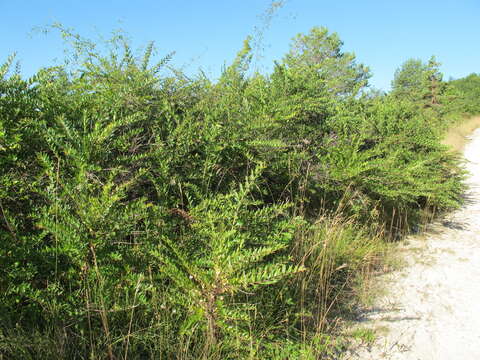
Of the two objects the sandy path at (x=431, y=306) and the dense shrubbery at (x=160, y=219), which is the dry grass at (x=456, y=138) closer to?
the sandy path at (x=431, y=306)

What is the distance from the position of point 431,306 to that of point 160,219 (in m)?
2.47

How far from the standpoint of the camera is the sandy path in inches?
89.4

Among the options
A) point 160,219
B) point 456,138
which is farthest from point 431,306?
point 456,138

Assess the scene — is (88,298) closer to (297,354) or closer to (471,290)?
(297,354)

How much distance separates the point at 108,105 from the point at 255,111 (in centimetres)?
124

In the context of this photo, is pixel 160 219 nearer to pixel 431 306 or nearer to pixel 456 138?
pixel 431 306

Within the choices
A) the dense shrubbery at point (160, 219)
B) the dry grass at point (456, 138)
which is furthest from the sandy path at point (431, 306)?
the dry grass at point (456, 138)

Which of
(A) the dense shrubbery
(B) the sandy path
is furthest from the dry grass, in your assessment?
(A) the dense shrubbery

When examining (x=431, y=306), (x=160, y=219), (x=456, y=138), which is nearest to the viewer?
(x=160, y=219)

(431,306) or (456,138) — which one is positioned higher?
(456,138)

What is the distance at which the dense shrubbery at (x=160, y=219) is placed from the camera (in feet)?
5.41

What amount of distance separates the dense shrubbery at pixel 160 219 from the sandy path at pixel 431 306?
36 cm

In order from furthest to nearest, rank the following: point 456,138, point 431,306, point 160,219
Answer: point 456,138 → point 431,306 → point 160,219

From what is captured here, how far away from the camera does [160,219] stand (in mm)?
2051
